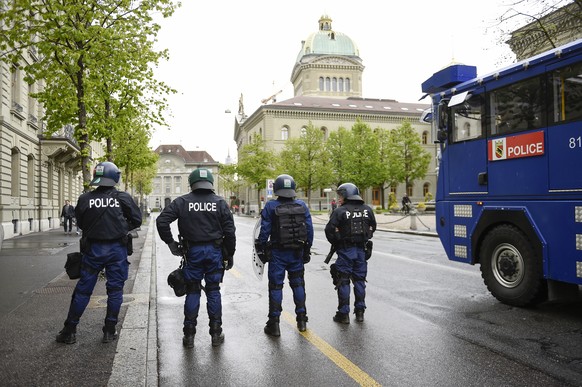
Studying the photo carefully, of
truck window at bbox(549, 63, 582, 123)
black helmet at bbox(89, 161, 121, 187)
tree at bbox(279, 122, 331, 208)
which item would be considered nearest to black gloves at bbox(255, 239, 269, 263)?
black helmet at bbox(89, 161, 121, 187)

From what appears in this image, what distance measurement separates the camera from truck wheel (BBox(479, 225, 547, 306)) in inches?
253

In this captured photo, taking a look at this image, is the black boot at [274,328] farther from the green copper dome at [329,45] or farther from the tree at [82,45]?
the green copper dome at [329,45]

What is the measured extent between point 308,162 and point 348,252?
53.6 meters

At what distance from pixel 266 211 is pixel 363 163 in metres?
52.7

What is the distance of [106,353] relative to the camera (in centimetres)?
471

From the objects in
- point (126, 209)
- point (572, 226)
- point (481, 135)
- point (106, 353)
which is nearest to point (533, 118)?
point (481, 135)

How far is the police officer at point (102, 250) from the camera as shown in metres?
5.12

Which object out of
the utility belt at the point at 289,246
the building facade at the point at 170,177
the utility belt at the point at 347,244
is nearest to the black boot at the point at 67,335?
the utility belt at the point at 289,246

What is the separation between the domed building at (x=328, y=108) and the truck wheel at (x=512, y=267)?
188 ft

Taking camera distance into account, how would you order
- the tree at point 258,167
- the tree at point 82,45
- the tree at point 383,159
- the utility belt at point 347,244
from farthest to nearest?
the tree at point 258,167
the tree at point 383,159
the tree at point 82,45
the utility belt at point 347,244

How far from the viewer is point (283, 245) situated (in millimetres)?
5531

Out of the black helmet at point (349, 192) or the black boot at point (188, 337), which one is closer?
the black boot at point (188, 337)

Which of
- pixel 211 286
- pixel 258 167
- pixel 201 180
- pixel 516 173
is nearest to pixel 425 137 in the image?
pixel 258 167

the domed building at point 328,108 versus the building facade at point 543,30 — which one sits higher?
the domed building at point 328,108
